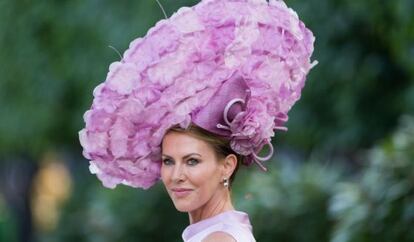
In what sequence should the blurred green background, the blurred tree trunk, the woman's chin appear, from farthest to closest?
the blurred tree trunk
the blurred green background
the woman's chin

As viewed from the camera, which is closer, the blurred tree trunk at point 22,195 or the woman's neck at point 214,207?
the woman's neck at point 214,207

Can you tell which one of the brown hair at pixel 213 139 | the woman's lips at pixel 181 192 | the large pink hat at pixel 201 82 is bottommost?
the woman's lips at pixel 181 192

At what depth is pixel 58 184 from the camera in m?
35.6

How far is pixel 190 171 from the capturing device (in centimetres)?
480

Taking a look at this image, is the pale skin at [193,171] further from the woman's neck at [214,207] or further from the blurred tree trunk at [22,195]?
the blurred tree trunk at [22,195]

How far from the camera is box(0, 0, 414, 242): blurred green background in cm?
848

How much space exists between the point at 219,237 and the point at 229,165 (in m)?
0.27

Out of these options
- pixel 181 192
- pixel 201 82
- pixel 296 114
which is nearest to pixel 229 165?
pixel 181 192

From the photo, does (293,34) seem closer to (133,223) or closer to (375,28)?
(375,28)

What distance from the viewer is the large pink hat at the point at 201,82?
4812 mm

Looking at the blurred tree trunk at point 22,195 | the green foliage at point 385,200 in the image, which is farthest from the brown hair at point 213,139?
the blurred tree trunk at point 22,195

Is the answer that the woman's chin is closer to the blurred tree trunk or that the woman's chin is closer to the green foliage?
the green foliage

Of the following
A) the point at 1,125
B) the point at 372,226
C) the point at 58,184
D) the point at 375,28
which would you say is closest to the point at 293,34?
the point at 372,226

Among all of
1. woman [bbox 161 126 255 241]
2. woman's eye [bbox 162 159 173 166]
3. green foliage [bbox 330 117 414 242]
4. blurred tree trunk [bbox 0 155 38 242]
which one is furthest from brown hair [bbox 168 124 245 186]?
blurred tree trunk [bbox 0 155 38 242]
